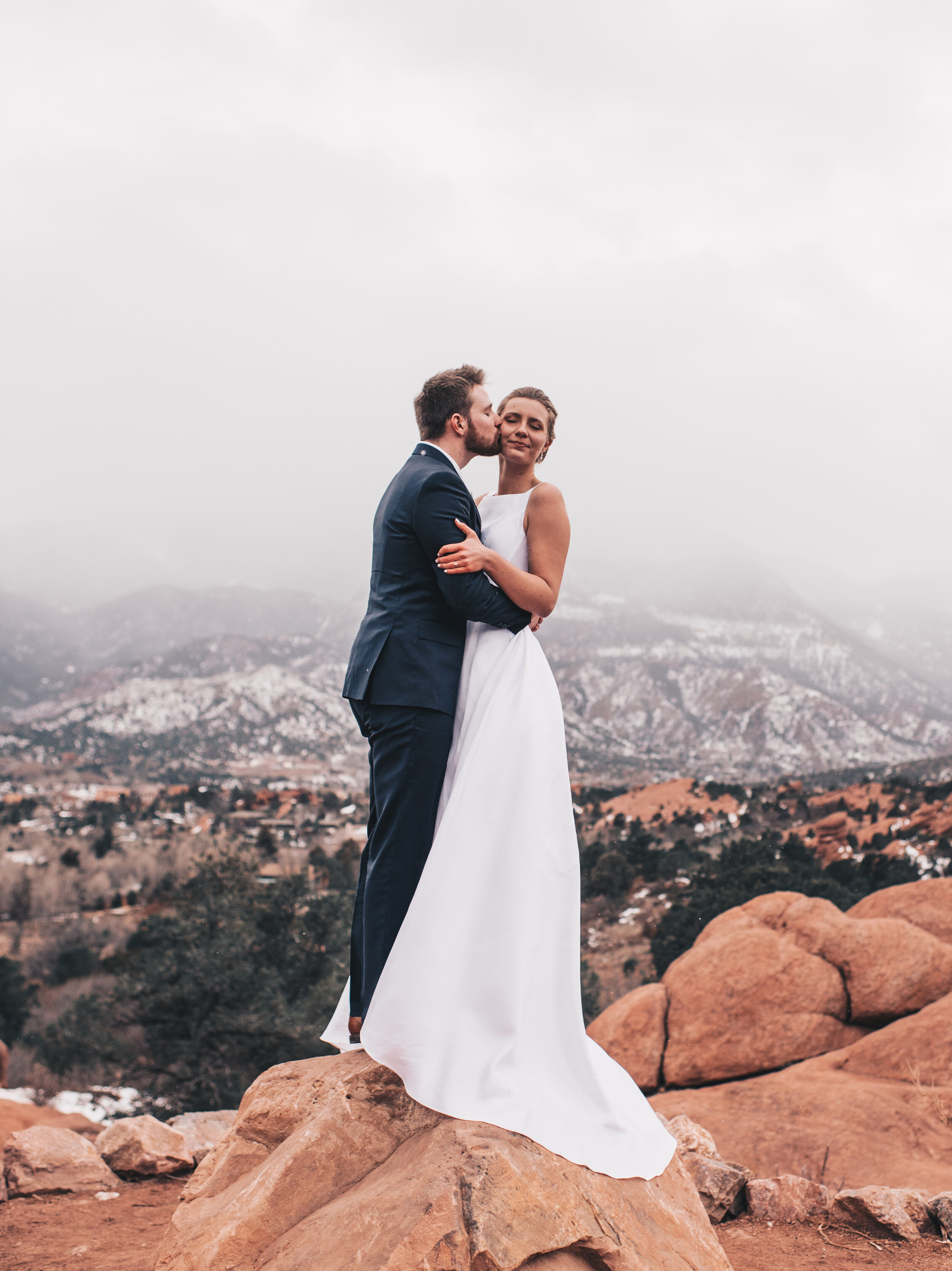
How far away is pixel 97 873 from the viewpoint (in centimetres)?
4312

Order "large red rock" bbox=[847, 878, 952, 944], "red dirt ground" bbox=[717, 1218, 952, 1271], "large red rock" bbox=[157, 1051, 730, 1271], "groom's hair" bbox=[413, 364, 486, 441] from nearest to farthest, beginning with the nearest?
"large red rock" bbox=[157, 1051, 730, 1271] < "groom's hair" bbox=[413, 364, 486, 441] < "red dirt ground" bbox=[717, 1218, 952, 1271] < "large red rock" bbox=[847, 878, 952, 944]

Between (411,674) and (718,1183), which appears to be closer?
(411,674)

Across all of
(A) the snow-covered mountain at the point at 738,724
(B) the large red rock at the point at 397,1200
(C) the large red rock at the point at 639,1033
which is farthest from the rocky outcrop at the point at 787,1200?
(A) the snow-covered mountain at the point at 738,724

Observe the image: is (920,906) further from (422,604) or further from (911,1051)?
(422,604)

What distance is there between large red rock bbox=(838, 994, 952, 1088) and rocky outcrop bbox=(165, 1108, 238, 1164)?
6462 mm

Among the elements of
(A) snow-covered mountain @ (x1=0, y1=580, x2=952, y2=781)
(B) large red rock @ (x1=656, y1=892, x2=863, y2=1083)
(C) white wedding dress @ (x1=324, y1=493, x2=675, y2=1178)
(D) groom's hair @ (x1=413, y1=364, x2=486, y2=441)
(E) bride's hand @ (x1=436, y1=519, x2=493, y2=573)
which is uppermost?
(D) groom's hair @ (x1=413, y1=364, x2=486, y2=441)

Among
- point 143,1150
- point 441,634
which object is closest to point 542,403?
point 441,634

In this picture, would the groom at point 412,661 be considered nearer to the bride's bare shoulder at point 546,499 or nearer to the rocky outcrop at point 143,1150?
the bride's bare shoulder at point 546,499

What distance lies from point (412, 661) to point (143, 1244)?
165 inches

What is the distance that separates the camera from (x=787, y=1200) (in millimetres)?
5414

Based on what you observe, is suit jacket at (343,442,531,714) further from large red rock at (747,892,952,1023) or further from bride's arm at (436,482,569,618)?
large red rock at (747,892,952,1023)

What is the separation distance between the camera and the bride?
3262 millimetres

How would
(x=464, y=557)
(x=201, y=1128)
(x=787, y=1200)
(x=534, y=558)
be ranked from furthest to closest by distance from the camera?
(x=201, y=1128)
(x=787, y=1200)
(x=534, y=558)
(x=464, y=557)

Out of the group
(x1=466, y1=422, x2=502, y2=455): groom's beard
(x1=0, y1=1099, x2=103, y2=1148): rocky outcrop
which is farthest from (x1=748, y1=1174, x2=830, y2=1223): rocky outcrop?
(x1=0, y1=1099, x2=103, y2=1148): rocky outcrop
